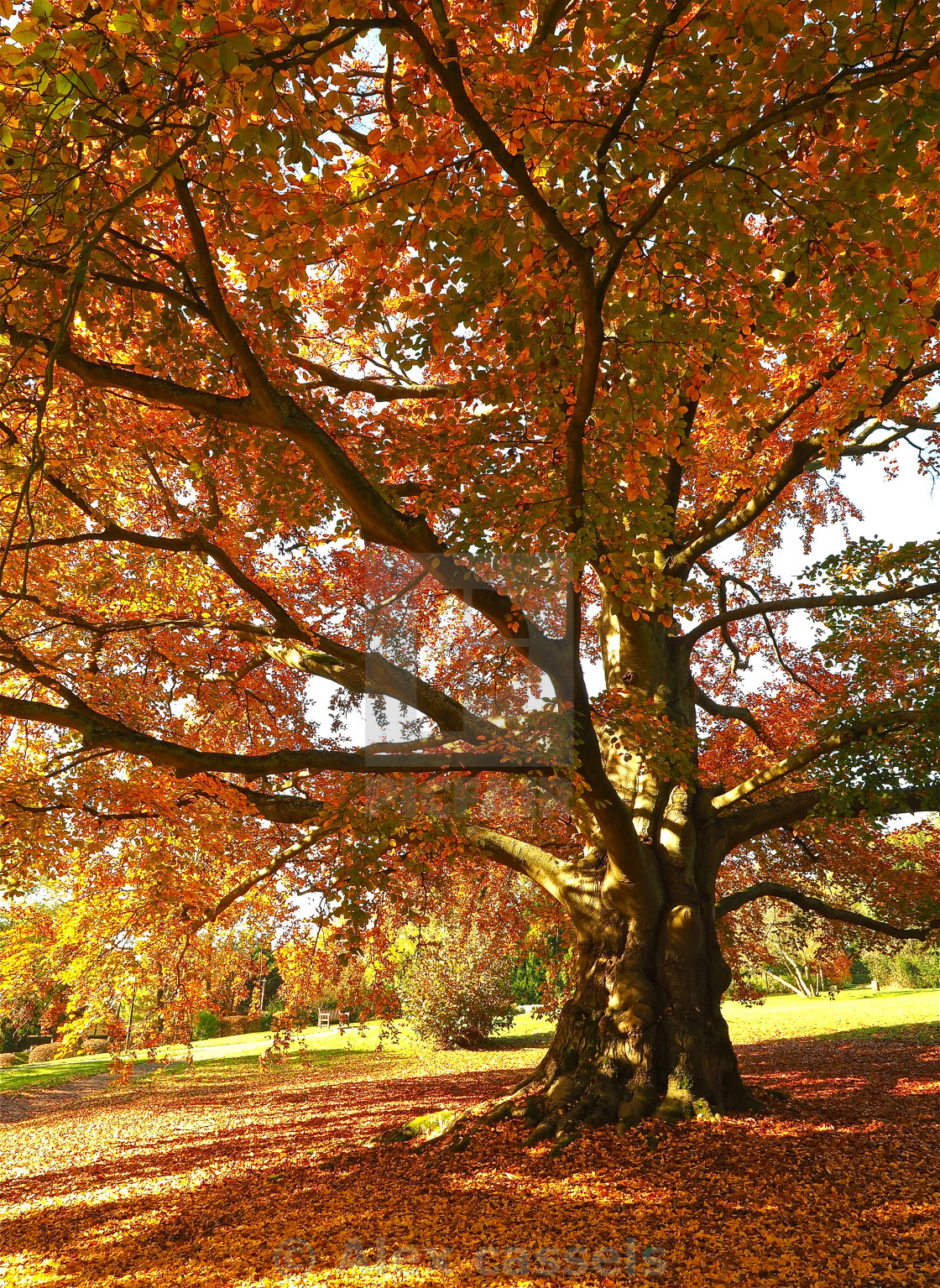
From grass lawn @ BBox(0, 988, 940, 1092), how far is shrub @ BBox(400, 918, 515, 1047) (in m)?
0.71

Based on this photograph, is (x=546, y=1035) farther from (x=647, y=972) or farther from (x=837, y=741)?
(x=837, y=741)

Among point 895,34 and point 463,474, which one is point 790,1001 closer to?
point 463,474

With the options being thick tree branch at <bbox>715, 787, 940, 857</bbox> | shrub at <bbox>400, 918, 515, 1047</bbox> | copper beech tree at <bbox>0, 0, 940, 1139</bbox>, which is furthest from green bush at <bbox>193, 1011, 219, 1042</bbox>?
thick tree branch at <bbox>715, 787, 940, 857</bbox>

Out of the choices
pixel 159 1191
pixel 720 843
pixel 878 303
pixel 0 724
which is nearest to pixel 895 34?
pixel 878 303

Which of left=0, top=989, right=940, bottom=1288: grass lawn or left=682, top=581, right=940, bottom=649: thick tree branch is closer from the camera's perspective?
left=0, top=989, right=940, bottom=1288: grass lawn

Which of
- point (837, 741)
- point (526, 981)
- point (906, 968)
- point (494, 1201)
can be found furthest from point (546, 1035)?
point (837, 741)

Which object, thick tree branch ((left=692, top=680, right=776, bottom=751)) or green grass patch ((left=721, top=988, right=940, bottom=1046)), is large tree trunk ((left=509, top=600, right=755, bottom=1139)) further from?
green grass patch ((left=721, top=988, right=940, bottom=1046))

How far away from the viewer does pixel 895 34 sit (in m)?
2.90

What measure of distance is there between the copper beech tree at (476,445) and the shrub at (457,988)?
594 cm

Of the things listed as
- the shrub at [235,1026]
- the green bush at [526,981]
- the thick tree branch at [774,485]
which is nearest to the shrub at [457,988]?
the green bush at [526,981]

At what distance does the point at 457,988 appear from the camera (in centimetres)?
1825

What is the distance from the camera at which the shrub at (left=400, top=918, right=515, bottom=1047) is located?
1806cm

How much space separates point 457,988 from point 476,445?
1595 centimetres

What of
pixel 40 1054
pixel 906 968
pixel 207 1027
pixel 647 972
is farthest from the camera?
pixel 207 1027
